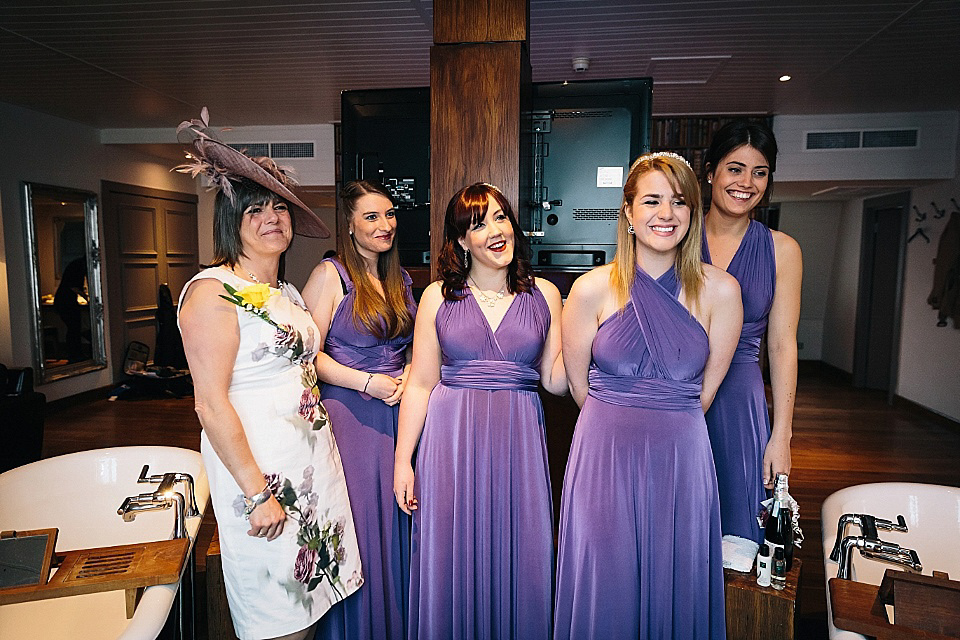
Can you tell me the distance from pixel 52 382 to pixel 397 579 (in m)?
5.35

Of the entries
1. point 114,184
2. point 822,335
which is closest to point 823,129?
point 822,335

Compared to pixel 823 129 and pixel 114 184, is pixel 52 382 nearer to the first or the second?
pixel 114 184

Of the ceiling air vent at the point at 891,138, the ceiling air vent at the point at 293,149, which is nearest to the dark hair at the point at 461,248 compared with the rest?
the ceiling air vent at the point at 293,149

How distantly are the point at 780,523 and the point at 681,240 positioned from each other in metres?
0.79

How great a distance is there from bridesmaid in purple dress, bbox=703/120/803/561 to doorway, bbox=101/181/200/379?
21.5ft

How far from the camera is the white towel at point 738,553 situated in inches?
69.8

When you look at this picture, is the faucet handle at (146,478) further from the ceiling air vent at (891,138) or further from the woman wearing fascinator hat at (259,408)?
the ceiling air vent at (891,138)

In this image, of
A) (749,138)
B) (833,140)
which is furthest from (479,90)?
(833,140)

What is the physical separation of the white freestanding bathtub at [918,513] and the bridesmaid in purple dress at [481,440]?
1002 millimetres

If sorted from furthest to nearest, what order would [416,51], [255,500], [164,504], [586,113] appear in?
[416,51], [586,113], [164,504], [255,500]

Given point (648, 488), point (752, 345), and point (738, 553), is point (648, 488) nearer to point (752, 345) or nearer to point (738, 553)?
point (738, 553)

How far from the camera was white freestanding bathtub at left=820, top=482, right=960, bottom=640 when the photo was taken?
2.10m

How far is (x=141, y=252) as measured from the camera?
7.10 metres

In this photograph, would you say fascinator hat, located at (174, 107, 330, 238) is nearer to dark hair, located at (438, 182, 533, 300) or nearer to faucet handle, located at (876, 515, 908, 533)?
dark hair, located at (438, 182, 533, 300)
